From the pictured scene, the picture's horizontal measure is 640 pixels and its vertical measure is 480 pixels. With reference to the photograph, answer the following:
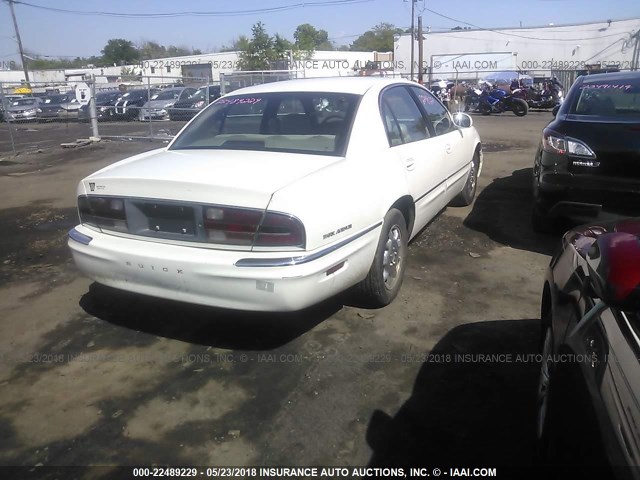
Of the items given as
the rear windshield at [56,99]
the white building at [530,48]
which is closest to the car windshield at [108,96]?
the rear windshield at [56,99]

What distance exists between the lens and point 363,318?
3.73 metres

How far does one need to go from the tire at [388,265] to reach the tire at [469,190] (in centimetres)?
250

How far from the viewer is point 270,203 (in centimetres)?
277

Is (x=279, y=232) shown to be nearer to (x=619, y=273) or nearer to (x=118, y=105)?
(x=619, y=273)

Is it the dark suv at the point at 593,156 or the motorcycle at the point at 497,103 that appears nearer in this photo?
the dark suv at the point at 593,156

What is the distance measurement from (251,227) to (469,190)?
14.1 ft

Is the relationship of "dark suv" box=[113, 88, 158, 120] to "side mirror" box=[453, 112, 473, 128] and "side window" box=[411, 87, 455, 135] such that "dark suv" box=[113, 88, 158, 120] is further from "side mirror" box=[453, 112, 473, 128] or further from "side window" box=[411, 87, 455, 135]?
"side window" box=[411, 87, 455, 135]

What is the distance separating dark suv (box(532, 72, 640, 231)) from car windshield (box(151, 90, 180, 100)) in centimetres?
1989

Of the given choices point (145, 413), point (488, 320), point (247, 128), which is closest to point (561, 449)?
point (488, 320)

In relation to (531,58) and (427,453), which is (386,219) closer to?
(427,453)

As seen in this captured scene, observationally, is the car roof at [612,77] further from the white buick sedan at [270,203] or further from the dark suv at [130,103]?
the dark suv at [130,103]

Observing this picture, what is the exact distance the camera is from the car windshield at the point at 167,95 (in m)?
22.3

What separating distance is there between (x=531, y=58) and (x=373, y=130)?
184 feet

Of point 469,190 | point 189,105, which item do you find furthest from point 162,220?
point 189,105
